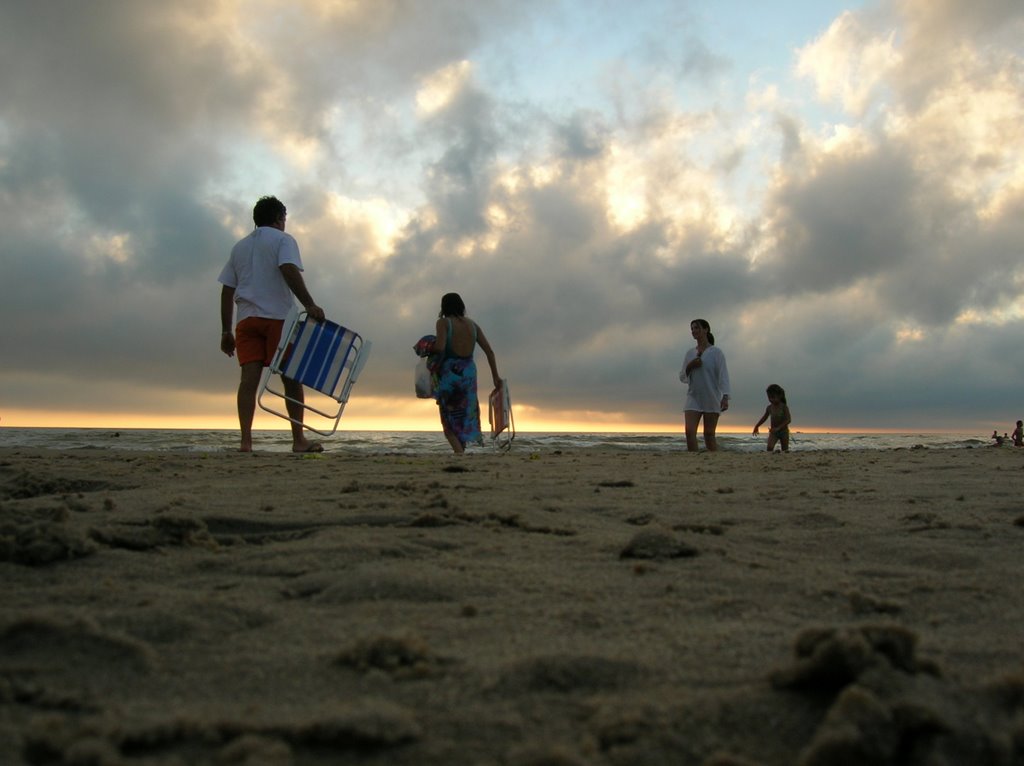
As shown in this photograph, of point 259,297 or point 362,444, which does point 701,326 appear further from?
point 362,444

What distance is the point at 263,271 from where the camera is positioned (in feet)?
22.3

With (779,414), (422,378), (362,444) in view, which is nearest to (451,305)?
(422,378)

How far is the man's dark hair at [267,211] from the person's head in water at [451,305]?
1798 millimetres

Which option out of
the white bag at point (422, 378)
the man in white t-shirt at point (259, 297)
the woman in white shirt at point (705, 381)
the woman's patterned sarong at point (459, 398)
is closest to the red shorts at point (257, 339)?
the man in white t-shirt at point (259, 297)

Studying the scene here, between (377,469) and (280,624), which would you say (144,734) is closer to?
(280,624)

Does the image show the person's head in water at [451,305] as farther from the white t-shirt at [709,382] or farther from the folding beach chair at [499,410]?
the white t-shirt at [709,382]

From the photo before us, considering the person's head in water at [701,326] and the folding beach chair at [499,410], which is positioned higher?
the person's head in water at [701,326]

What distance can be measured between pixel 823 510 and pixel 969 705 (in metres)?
2.18

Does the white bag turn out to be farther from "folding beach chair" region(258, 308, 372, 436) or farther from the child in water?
the child in water

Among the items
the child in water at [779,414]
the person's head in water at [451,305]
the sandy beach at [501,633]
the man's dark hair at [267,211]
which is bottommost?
the sandy beach at [501,633]

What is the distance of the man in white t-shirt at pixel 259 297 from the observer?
6754 mm

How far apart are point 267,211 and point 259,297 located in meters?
0.78

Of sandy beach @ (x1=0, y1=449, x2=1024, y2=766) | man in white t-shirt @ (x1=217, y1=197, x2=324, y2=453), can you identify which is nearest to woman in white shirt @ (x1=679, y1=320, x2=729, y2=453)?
man in white t-shirt @ (x1=217, y1=197, x2=324, y2=453)

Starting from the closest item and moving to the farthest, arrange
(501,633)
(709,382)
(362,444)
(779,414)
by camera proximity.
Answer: (501,633)
(709,382)
(779,414)
(362,444)
